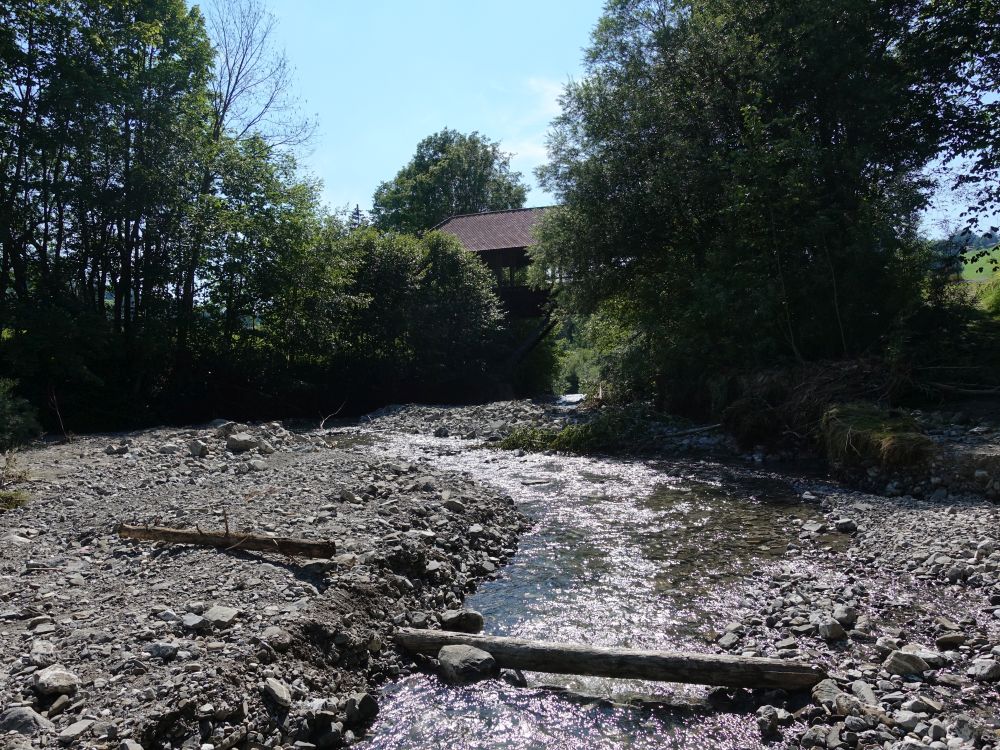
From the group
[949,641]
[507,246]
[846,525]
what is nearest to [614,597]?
[949,641]

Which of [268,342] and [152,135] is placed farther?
[268,342]

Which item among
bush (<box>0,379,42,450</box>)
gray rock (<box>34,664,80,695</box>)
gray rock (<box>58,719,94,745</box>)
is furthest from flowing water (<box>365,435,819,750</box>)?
bush (<box>0,379,42,450</box>)

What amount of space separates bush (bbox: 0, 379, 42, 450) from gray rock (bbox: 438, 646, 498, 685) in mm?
12206

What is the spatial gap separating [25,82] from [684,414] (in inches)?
833

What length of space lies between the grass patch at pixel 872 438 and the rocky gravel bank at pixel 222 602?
20.1ft

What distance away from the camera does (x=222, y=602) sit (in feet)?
17.8

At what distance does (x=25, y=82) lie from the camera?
18.5m

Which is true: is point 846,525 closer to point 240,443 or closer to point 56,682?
point 56,682

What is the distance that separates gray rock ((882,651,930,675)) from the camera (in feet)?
16.1

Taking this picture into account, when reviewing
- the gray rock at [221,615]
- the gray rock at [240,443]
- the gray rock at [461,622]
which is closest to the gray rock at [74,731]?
the gray rock at [221,615]

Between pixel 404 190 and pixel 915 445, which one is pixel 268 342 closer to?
pixel 915 445

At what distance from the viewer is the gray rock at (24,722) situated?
3.80 metres

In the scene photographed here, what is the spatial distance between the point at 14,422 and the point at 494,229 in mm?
27211

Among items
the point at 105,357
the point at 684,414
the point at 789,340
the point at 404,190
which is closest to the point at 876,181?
the point at 789,340
